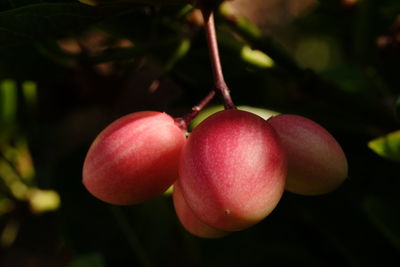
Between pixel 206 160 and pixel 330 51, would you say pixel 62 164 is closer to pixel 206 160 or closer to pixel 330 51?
pixel 206 160

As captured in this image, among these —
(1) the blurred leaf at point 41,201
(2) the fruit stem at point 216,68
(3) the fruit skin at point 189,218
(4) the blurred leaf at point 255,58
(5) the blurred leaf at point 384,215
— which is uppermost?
(2) the fruit stem at point 216,68

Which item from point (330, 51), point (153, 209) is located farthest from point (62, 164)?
point (330, 51)

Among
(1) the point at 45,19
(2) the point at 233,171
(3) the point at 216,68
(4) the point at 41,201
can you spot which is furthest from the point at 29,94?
(2) the point at 233,171

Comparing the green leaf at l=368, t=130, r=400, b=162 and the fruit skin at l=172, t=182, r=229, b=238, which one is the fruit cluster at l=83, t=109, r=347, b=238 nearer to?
the fruit skin at l=172, t=182, r=229, b=238

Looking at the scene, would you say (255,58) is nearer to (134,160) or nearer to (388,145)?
(388,145)

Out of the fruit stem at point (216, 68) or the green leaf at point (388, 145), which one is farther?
the green leaf at point (388, 145)

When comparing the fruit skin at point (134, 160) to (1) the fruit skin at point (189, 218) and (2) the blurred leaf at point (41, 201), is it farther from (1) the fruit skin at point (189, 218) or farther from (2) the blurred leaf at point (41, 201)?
(2) the blurred leaf at point (41, 201)

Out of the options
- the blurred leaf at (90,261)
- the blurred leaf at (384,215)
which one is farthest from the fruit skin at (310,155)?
the blurred leaf at (90,261)
